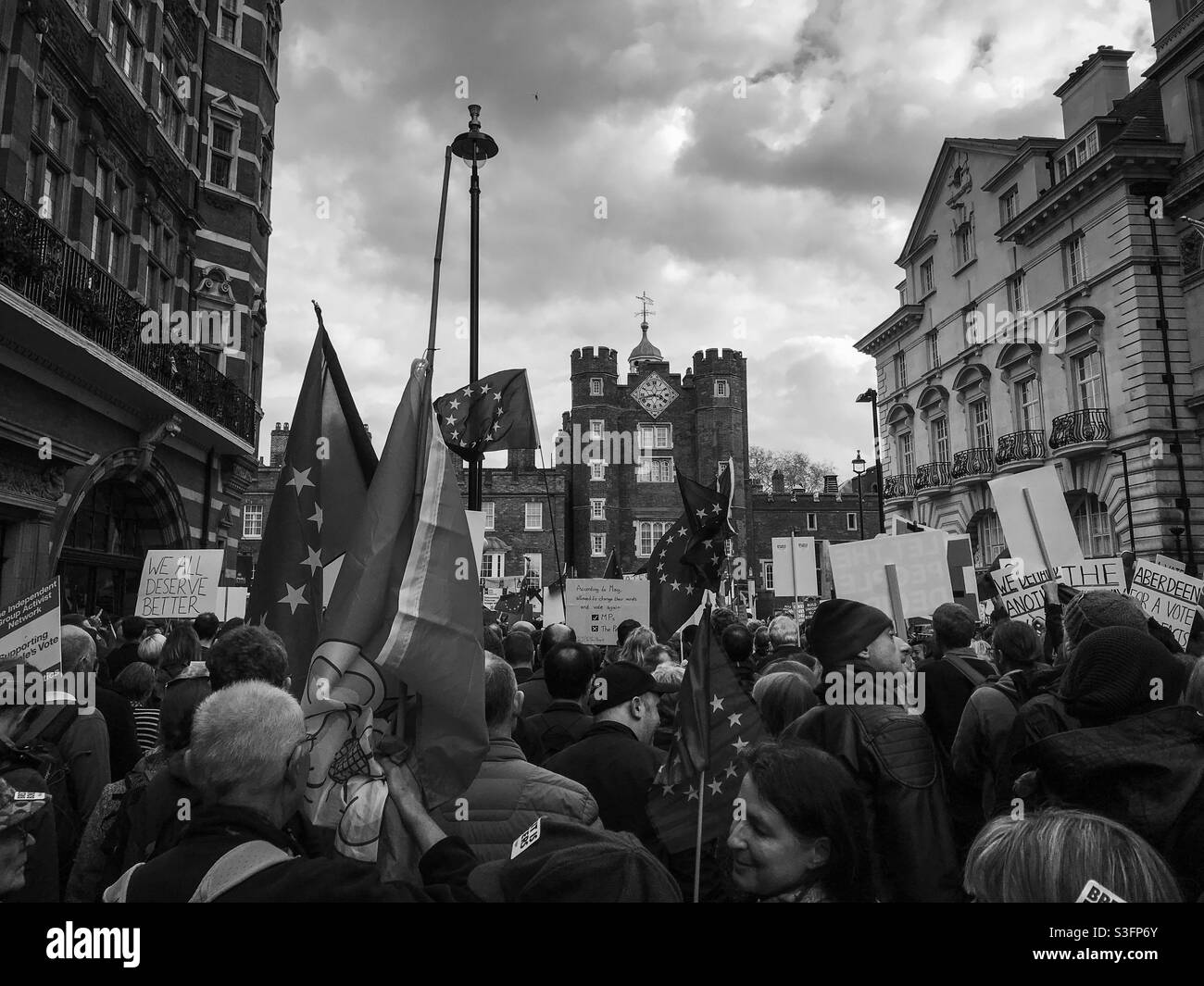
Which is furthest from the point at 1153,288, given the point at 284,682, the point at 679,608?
the point at 284,682

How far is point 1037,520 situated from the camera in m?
8.51

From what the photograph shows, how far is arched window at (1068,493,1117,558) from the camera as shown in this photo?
25188 millimetres

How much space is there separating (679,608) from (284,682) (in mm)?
→ 7285

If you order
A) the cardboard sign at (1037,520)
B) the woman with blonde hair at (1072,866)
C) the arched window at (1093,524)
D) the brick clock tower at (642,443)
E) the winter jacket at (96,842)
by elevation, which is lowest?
the winter jacket at (96,842)

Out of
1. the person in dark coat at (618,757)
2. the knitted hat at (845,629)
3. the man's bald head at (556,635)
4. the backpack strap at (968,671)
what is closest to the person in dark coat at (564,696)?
the person in dark coat at (618,757)

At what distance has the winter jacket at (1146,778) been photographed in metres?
2.55

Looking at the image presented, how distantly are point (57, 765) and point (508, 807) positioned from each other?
2.25 m

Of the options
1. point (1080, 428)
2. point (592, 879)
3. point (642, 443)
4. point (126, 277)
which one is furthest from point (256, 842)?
point (642, 443)

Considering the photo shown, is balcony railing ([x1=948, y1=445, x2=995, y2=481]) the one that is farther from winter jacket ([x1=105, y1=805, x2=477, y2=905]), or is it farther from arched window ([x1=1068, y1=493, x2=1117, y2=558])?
winter jacket ([x1=105, y1=805, x2=477, y2=905])

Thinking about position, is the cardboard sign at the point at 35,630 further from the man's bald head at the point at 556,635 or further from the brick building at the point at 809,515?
the brick building at the point at 809,515

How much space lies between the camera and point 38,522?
38.3 feet

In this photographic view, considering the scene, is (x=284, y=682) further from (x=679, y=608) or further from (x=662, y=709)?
(x=679, y=608)

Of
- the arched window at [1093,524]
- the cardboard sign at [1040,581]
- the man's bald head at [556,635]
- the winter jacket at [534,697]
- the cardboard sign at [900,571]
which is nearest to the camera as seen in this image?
Result: the winter jacket at [534,697]

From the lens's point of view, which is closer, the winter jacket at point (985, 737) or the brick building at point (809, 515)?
the winter jacket at point (985, 737)
